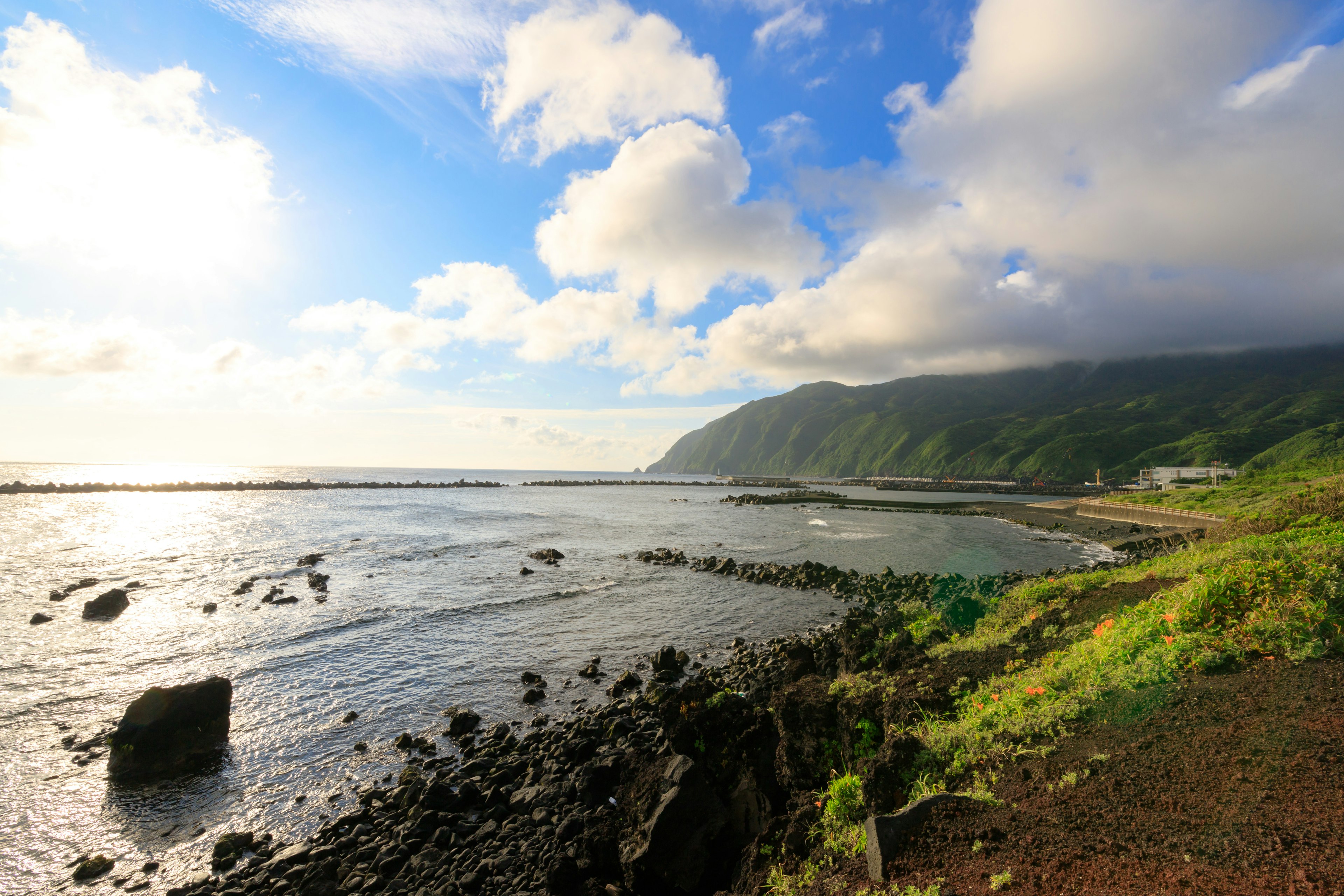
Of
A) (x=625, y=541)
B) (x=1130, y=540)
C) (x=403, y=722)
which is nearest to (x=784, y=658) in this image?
(x=403, y=722)

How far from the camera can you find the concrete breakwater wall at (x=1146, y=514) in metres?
37.2

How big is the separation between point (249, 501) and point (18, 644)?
241 ft

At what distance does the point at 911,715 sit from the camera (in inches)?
304

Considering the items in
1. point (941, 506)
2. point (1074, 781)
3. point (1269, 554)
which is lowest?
point (941, 506)

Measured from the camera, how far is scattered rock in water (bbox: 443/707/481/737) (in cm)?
1196

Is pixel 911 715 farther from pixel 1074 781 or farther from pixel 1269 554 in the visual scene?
pixel 1269 554

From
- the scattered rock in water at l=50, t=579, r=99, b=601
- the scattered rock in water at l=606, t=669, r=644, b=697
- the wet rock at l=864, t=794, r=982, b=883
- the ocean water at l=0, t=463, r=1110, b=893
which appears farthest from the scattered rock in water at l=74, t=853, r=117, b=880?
the scattered rock in water at l=50, t=579, r=99, b=601

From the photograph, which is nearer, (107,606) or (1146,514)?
(107,606)

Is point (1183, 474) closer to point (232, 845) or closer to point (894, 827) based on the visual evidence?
point (894, 827)

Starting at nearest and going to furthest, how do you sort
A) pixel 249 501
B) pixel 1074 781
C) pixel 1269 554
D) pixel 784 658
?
1. pixel 1074 781
2. pixel 1269 554
3. pixel 784 658
4. pixel 249 501

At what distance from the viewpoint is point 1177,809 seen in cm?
445

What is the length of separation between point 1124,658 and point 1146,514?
180 ft

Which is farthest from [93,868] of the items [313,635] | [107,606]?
[107,606]

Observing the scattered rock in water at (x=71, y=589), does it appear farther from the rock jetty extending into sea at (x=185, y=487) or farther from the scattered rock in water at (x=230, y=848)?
the rock jetty extending into sea at (x=185, y=487)
